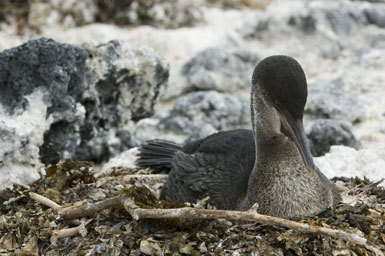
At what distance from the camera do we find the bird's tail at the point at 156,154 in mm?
5219

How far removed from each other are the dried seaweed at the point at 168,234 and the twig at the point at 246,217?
0.45ft

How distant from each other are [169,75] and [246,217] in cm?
286

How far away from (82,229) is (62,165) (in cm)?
102

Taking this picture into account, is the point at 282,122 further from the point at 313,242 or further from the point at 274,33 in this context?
the point at 274,33

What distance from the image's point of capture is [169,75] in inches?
233

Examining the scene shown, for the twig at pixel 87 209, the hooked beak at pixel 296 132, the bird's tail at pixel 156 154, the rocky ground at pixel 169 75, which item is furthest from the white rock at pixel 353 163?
the twig at pixel 87 209

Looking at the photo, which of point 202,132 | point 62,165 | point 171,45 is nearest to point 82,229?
point 62,165

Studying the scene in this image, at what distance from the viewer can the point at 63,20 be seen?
8.55 metres

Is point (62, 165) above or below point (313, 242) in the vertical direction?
above

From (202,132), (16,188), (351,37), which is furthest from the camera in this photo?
(351,37)

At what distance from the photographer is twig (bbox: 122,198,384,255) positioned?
320 centimetres

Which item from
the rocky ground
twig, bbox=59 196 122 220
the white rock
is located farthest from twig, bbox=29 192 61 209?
the white rock

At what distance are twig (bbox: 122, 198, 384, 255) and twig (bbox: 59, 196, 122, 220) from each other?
0.78 ft

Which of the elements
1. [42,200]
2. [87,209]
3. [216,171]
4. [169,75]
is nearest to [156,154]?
[169,75]
